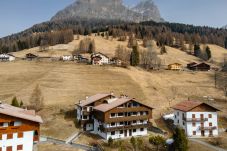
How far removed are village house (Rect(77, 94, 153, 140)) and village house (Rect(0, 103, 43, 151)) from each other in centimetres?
1892

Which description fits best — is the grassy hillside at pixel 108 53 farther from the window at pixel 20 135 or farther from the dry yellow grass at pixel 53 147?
the window at pixel 20 135

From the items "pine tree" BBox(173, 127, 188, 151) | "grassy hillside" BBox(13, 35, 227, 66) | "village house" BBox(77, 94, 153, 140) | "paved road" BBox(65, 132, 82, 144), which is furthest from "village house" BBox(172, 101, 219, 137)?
"grassy hillside" BBox(13, 35, 227, 66)

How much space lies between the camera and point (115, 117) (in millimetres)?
60094

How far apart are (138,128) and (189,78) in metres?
68.5

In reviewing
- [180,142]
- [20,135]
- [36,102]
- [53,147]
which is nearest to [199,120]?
[180,142]

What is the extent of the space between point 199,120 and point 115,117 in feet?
73.0

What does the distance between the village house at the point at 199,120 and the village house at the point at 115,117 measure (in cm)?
1011

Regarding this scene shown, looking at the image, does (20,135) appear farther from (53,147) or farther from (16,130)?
(53,147)

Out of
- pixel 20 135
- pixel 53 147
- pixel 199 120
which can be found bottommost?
pixel 53 147

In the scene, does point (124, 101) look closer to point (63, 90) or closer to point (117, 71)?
point (63, 90)

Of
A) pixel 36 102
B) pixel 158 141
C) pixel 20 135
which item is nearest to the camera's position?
pixel 20 135

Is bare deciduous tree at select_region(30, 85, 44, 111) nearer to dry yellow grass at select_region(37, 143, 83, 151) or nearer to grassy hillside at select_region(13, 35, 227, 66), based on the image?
dry yellow grass at select_region(37, 143, 83, 151)

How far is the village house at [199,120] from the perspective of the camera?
217ft

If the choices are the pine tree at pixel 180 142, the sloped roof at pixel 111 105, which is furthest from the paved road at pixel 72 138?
the pine tree at pixel 180 142
